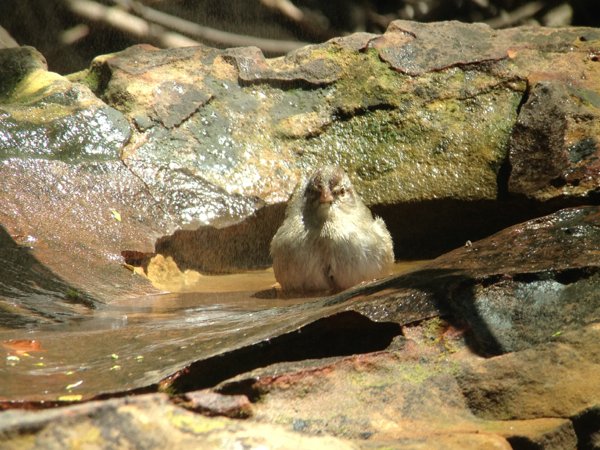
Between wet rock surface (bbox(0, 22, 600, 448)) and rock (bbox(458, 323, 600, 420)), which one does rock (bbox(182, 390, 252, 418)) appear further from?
rock (bbox(458, 323, 600, 420))

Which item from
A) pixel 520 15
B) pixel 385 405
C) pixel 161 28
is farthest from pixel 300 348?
pixel 520 15

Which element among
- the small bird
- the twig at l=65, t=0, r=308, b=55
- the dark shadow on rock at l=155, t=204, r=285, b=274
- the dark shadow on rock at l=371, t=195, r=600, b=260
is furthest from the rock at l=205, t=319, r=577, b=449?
the twig at l=65, t=0, r=308, b=55

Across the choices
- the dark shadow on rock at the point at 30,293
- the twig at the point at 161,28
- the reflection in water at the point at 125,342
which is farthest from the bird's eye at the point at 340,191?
the twig at the point at 161,28

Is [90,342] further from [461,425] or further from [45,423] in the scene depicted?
[461,425]

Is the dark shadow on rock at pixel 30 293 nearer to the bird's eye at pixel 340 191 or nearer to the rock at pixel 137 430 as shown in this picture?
the bird's eye at pixel 340 191

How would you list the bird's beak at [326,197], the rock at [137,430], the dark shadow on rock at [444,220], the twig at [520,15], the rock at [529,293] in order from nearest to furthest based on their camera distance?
the rock at [137,430] < the rock at [529,293] < the bird's beak at [326,197] < the dark shadow on rock at [444,220] < the twig at [520,15]

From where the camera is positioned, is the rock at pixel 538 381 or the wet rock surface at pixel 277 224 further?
the rock at pixel 538 381

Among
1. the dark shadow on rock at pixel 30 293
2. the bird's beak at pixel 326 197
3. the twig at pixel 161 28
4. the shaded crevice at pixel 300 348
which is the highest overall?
the twig at pixel 161 28

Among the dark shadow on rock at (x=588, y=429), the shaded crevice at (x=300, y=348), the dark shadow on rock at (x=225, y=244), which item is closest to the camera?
the dark shadow on rock at (x=588, y=429)

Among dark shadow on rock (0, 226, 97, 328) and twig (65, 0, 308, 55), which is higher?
twig (65, 0, 308, 55)
